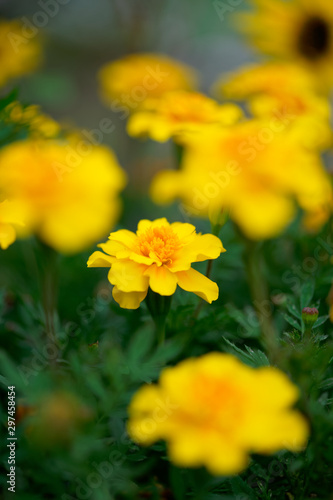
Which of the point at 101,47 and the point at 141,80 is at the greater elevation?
the point at 141,80

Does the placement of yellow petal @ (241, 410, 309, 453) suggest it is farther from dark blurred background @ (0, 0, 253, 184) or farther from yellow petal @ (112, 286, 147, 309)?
dark blurred background @ (0, 0, 253, 184)

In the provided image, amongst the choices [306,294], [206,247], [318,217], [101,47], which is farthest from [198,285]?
[101,47]

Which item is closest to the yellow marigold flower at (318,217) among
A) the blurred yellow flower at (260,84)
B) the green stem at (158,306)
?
the blurred yellow flower at (260,84)

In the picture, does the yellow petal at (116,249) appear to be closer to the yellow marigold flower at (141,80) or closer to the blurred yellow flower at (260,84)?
the blurred yellow flower at (260,84)

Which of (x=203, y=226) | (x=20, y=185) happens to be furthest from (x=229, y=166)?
(x=203, y=226)

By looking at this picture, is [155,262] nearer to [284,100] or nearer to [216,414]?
[216,414]

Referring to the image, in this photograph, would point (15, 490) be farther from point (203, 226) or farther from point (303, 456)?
point (203, 226)
